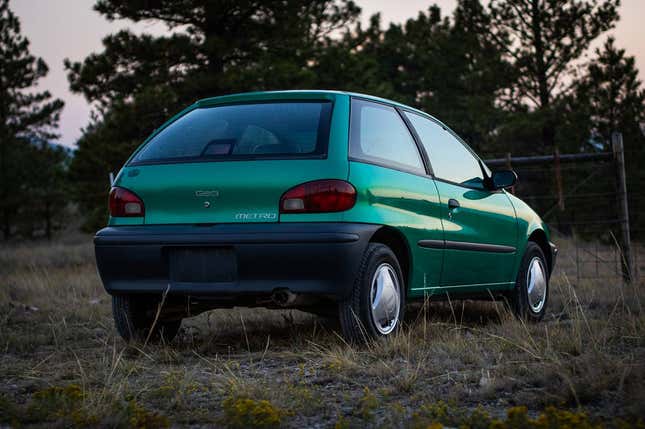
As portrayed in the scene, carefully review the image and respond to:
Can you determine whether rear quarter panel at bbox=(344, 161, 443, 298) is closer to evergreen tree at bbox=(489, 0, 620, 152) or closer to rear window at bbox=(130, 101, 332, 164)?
rear window at bbox=(130, 101, 332, 164)

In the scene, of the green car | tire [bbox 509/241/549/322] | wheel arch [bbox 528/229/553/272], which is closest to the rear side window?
the green car

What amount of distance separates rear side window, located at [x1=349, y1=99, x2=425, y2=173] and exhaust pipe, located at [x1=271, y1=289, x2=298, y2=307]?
847mm

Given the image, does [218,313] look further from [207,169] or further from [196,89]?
[196,89]

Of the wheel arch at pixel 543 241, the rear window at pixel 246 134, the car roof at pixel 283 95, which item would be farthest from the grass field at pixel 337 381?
the wheel arch at pixel 543 241

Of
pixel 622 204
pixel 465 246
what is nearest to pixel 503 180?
pixel 465 246

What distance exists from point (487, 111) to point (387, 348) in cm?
2087

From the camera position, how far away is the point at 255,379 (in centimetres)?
386

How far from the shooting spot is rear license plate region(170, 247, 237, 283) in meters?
Answer: 4.46

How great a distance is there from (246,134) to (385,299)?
1.30 m

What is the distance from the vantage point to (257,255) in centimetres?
436

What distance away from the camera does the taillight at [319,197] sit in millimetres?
4359

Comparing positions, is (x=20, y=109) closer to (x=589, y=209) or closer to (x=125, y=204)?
(x=589, y=209)

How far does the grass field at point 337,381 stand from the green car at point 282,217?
0.31 m

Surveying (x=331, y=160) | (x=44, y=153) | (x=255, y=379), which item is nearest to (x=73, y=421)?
(x=255, y=379)
